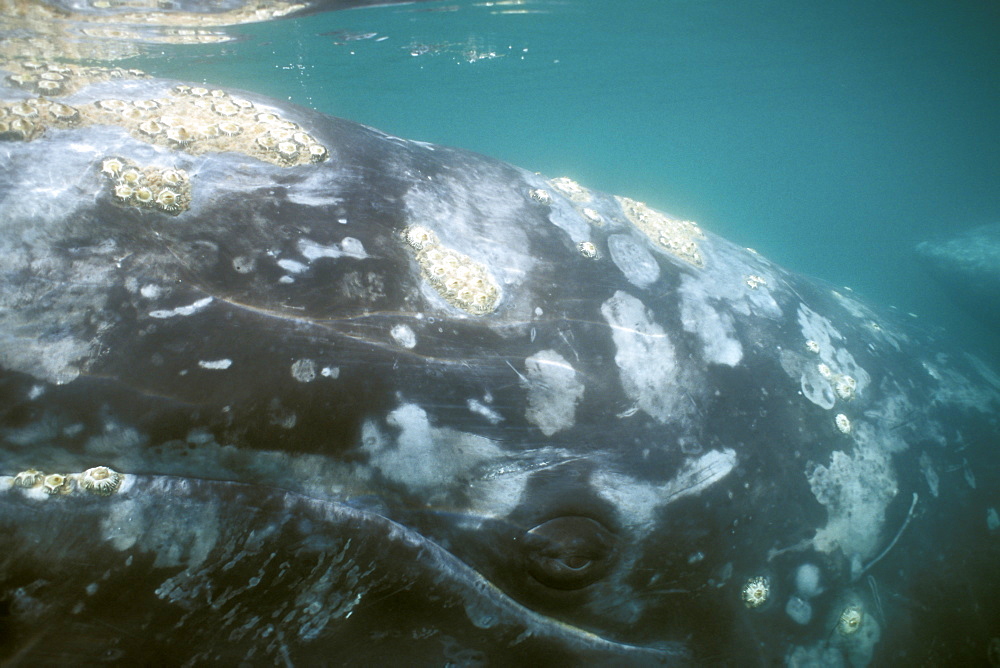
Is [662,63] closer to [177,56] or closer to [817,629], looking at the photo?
[177,56]

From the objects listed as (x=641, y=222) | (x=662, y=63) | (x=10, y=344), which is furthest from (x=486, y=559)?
(x=662, y=63)

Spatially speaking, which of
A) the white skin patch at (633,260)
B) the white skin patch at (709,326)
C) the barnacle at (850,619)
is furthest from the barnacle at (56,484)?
the barnacle at (850,619)

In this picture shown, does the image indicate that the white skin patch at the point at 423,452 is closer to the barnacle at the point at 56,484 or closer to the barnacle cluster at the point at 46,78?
the barnacle at the point at 56,484

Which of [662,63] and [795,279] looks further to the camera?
[662,63]

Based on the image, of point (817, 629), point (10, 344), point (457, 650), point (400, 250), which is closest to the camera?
point (10, 344)

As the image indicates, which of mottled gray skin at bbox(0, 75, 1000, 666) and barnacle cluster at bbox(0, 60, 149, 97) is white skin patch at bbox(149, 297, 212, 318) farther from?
barnacle cluster at bbox(0, 60, 149, 97)

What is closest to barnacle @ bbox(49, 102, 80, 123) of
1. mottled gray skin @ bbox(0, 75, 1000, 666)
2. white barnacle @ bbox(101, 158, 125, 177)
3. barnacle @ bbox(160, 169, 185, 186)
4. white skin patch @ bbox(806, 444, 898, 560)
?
mottled gray skin @ bbox(0, 75, 1000, 666)
